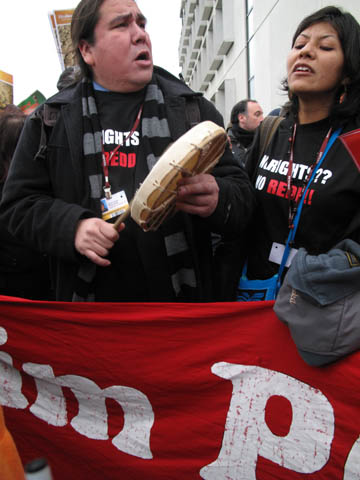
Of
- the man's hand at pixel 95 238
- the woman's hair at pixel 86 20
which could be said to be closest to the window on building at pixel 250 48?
the woman's hair at pixel 86 20

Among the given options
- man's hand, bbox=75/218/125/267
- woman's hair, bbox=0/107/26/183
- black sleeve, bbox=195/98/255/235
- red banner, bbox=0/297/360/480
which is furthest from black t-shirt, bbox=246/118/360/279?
woman's hair, bbox=0/107/26/183

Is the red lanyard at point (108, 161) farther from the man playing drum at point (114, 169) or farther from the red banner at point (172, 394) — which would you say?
the red banner at point (172, 394)

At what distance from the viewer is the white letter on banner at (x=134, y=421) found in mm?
1457

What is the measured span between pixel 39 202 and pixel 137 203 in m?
0.53

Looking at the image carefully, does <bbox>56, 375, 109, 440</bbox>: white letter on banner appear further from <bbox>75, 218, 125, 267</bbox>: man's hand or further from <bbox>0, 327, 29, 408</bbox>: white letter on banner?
<bbox>75, 218, 125, 267</bbox>: man's hand

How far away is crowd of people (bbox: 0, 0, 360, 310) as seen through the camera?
1.39m

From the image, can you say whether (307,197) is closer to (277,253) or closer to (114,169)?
(277,253)

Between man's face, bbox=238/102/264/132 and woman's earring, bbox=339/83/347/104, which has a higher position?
woman's earring, bbox=339/83/347/104

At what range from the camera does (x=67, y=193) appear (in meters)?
1.46

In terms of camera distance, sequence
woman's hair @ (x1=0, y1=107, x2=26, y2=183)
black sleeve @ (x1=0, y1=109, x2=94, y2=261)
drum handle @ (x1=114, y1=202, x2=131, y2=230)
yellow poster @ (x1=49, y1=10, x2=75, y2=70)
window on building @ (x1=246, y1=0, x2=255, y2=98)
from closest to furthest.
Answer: drum handle @ (x1=114, y1=202, x2=131, y2=230), black sleeve @ (x1=0, y1=109, x2=94, y2=261), woman's hair @ (x1=0, y1=107, x2=26, y2=183), yellow poster @ (x1=49, y1=10, x2=75, y2=70), window on building @ (x1=246, y1=0, x2=255, y2=98)

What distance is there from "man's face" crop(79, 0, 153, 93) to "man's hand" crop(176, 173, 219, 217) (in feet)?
1.74

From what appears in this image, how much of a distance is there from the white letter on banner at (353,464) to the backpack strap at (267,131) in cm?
118

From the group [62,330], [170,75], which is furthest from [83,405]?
[170,75]

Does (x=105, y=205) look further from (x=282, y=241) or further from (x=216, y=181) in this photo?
(x=282, y=241)
